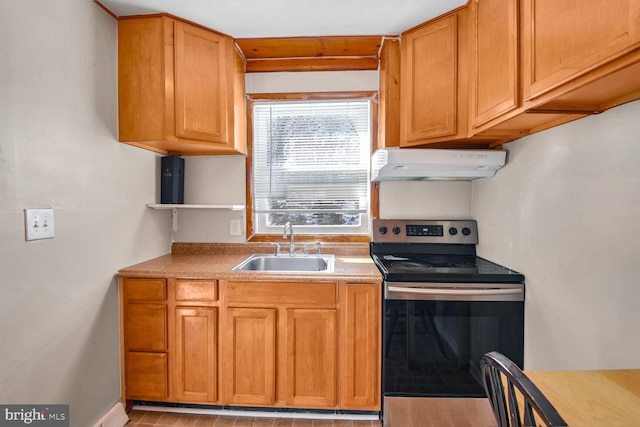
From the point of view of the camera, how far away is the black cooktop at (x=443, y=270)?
4.99 feet

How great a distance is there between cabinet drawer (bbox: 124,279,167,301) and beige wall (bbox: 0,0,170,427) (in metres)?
0.08

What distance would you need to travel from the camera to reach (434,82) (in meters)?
1.69

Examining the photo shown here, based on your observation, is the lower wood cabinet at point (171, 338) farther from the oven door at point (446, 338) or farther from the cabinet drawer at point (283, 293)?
the oven door at point (446, 338)

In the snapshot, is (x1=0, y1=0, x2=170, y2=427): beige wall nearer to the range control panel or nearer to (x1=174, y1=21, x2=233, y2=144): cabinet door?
(x1=174, y1=21, x2=233, y2=144): cabinet door

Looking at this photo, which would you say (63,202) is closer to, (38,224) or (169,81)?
(38,224)

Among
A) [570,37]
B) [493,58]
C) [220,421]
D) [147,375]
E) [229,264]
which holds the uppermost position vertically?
[493,58]

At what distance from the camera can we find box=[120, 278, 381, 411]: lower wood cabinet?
1.59m

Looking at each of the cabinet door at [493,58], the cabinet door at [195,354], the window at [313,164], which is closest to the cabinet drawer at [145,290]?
the cabinet door at [195,354]

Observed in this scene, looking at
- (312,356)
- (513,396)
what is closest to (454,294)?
(312,356)

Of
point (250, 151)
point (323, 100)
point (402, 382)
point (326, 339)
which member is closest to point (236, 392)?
point (326, 339)

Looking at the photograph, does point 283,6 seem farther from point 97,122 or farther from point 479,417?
point 479,417

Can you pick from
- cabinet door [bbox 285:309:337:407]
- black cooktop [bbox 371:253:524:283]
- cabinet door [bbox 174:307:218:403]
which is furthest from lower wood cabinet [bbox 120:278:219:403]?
black cooktop [bbox 371:253:524:283]

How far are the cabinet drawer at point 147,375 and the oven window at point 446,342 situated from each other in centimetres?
125

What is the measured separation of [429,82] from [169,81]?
1.50 metres
